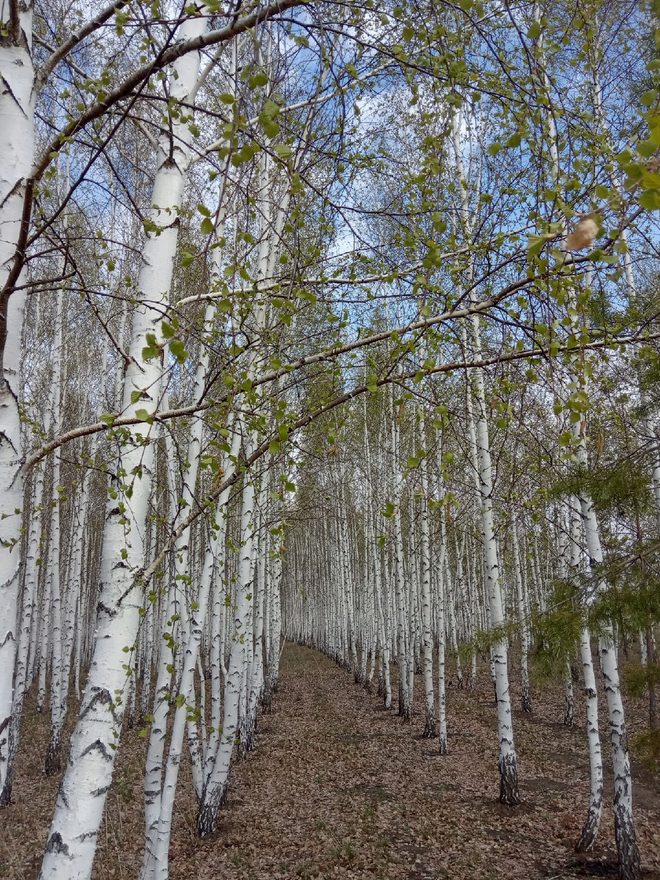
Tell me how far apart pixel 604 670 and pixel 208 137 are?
7753 mm

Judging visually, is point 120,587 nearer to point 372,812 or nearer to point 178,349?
point 178,349

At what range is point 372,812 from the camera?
701cm

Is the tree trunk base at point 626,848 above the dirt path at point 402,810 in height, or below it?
above

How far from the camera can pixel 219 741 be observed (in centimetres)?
691

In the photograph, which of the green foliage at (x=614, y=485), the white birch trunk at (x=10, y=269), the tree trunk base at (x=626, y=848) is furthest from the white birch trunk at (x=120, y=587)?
the tree trunk base at (x=626, y=848)

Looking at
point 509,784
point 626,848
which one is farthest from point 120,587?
point 509,784

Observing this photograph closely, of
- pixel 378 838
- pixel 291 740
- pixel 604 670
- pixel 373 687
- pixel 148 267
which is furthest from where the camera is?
pixel 373 687

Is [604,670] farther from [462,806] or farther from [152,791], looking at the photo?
[152,791]

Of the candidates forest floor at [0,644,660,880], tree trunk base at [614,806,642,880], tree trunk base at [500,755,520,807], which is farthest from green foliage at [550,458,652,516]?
tree trunk base at [500,755,520,807]

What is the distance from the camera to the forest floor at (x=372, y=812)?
564cm

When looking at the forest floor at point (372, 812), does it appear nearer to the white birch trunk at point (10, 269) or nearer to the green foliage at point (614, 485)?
the white birch trunk at point (10, 269)

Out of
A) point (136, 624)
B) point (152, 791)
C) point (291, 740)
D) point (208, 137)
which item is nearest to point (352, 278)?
point (136, 624)

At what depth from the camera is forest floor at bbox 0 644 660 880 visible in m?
5.64

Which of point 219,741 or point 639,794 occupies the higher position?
point 219,741
